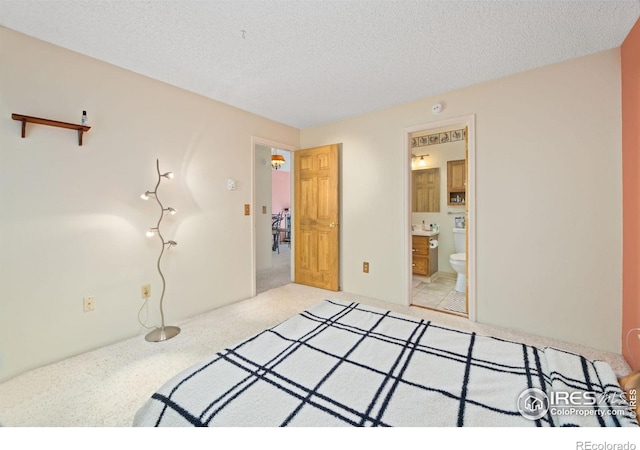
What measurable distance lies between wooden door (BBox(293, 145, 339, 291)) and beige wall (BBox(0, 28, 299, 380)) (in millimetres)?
1212

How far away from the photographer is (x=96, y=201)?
7.37ft

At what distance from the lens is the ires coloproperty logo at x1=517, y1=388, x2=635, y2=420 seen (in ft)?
2.90

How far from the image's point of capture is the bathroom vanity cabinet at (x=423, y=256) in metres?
4.31

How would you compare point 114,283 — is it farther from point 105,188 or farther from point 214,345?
point 214,345

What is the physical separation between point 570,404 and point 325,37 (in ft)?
7.85

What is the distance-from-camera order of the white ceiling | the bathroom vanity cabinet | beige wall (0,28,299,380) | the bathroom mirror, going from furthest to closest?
the bathroom mirror
the bathroom vanity cabinet
beige wall (0,28,299,380)
the white ceiling

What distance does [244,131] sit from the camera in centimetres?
336

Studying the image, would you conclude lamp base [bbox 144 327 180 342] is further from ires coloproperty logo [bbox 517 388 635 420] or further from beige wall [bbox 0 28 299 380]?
ires coloproperty logo [bbox 517 388 635 420]

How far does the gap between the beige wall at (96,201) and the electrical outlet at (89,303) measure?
0.03 meters

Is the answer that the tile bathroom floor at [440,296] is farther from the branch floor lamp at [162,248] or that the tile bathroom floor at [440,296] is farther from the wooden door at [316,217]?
the branch floor lamp at [162,248]

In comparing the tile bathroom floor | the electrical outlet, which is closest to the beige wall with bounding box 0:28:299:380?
the electrical outlet

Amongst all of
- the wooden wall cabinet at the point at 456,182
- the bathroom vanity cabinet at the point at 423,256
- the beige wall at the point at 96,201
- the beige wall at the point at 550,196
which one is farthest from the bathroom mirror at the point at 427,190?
the beige wall at the point at 96,201
